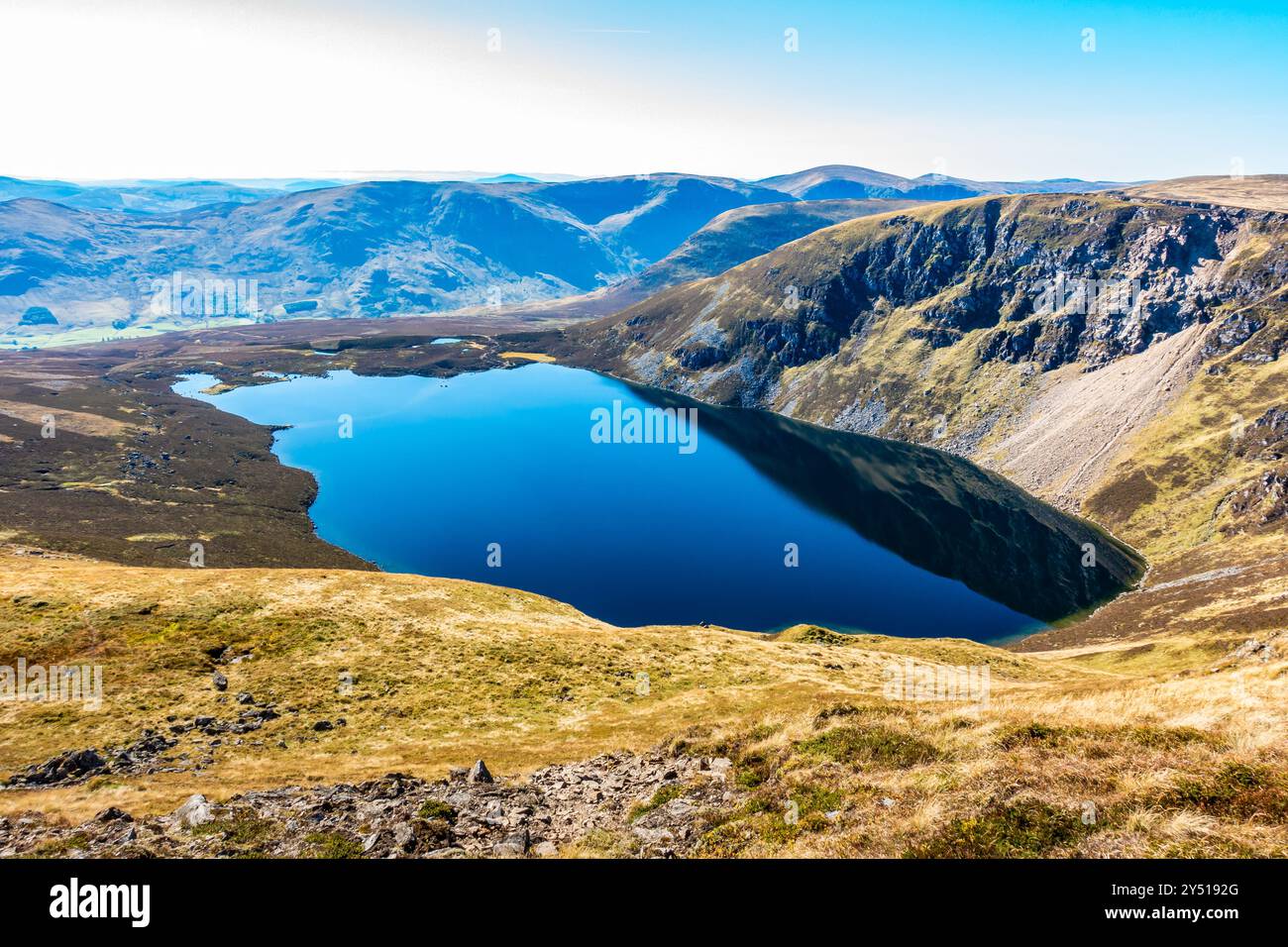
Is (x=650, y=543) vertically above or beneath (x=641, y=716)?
beneath

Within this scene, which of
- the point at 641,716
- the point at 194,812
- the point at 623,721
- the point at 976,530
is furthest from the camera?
the point at 976,530

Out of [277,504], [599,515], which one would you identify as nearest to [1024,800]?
[599,515]

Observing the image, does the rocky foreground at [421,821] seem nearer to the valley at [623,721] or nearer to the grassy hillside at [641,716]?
the valley at [623,721]

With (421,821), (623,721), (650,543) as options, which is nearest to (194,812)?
(421,821)

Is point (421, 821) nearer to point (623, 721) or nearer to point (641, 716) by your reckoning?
point (623, 721)

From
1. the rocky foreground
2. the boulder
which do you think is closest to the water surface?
the rocky foreground

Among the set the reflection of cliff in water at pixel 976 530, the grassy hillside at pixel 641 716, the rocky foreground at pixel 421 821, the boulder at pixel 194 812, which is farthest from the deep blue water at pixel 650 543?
the boulder at pixel 194 812
